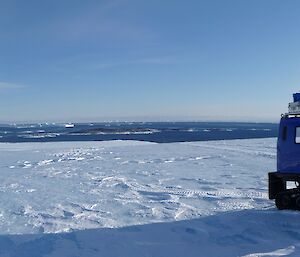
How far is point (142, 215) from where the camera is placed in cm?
891

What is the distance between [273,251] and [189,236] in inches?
63.0

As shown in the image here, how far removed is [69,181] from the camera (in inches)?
531

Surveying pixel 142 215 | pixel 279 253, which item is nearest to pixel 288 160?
pixel 279 253

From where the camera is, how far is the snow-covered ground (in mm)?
6746

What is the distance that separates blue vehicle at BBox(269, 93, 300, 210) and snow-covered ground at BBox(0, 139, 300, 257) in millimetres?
341

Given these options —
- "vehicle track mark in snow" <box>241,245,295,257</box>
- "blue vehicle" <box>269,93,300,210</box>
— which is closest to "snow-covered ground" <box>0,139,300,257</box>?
"vehicle track mark in snow" <box>241,245,295,257</box>

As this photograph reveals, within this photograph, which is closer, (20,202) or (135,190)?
(20,202)

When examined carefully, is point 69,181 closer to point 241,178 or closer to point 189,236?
point 241,178

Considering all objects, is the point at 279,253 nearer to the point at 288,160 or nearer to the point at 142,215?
the point at 288,160

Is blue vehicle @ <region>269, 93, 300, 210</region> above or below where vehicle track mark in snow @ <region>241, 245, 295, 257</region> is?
above

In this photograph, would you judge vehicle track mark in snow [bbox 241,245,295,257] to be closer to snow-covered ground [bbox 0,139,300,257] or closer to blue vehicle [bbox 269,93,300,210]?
snow-covered ground [bbox 0,139,300,257]

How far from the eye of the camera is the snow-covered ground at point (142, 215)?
675cm

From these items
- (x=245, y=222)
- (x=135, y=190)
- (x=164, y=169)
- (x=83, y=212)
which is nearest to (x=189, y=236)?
(x=245, y=222)

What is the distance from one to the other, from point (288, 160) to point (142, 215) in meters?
3.53
